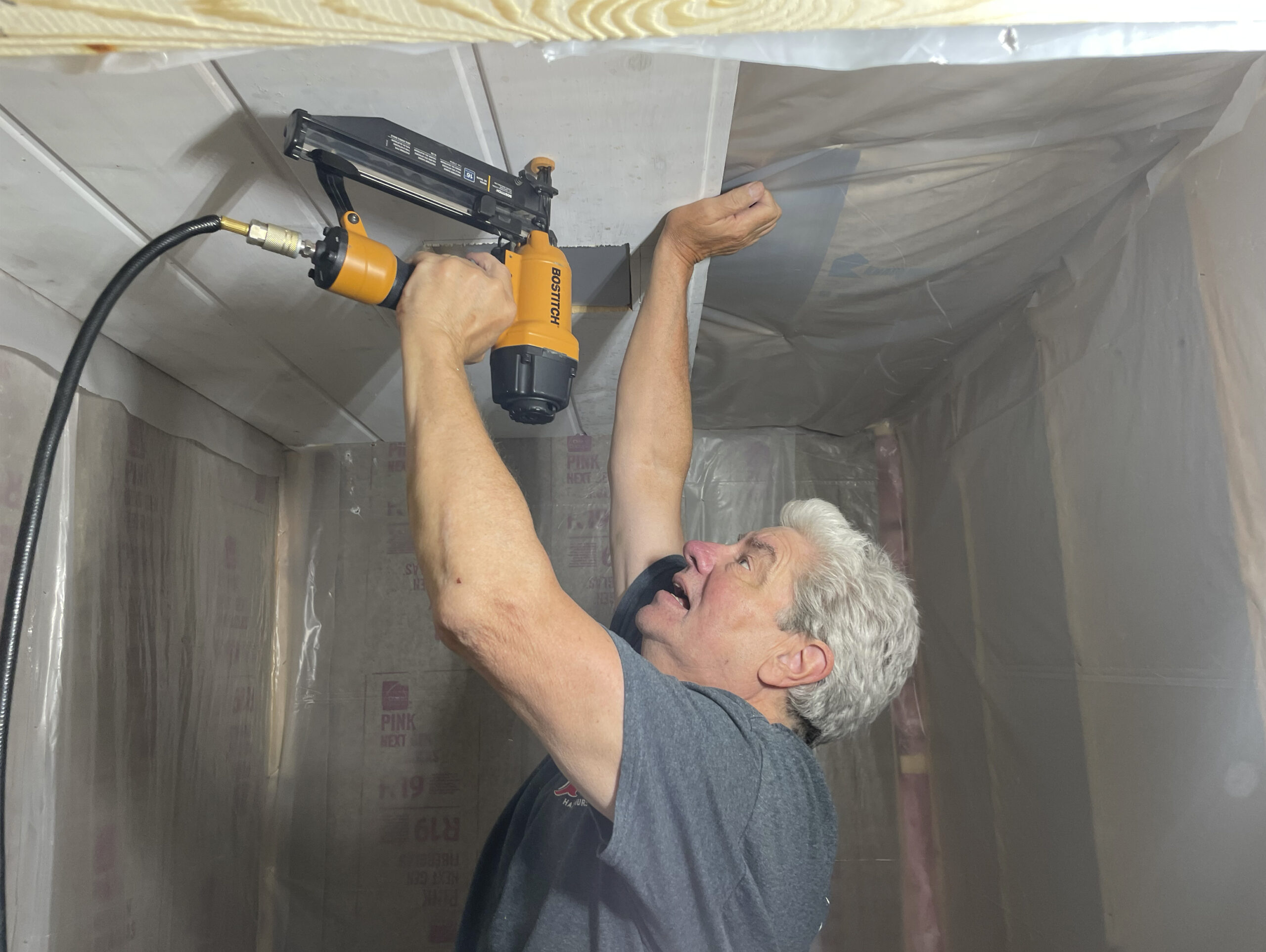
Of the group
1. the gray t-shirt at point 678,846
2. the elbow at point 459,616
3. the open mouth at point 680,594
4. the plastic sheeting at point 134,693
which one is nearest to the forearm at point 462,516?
the elbow at point 459,616

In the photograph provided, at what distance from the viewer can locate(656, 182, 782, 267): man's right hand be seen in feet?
3.30

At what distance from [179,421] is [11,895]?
82 cm

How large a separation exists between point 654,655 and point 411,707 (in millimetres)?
1086

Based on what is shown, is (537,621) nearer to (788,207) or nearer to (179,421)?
(788,207)

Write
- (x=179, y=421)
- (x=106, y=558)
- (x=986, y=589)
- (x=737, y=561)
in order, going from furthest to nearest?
(x=986, y=589), (x=179, y=421), (x=106, y=558), (x=737, y=561)

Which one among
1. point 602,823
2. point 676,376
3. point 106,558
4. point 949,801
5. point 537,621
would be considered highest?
point 676,376

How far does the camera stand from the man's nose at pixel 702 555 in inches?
44.4

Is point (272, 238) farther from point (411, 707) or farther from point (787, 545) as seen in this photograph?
point (411, 707)

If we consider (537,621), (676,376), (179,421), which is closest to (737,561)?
(676,376)

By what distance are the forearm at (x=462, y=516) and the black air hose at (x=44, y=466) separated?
11.9 inches

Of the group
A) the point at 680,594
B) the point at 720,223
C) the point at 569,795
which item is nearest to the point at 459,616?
the point at 569,795

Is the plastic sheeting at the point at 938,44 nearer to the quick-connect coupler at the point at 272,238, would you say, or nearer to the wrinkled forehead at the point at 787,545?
the quick-connect coupler at the point at 272,238

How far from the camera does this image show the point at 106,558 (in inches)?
49.4

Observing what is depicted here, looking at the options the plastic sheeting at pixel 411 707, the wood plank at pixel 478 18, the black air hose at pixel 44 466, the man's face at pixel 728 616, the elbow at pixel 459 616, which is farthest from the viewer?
the plastic sheeting at pixel 411 707
